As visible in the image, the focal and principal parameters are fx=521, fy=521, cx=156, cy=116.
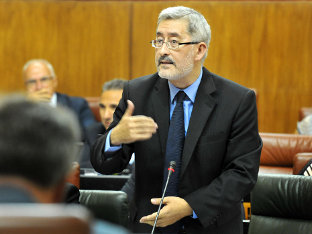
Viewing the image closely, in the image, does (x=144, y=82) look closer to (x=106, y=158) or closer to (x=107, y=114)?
(x=106, y=158)

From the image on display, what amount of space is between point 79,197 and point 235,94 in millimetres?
693

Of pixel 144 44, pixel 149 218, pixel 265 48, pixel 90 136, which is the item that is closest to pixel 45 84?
pixel 90 136

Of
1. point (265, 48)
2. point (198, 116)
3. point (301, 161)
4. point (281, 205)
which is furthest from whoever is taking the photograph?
point (265, 48)

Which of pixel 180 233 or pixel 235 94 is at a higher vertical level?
pixel 235 94

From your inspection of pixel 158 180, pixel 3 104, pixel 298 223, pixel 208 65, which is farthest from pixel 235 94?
pixel 208 65

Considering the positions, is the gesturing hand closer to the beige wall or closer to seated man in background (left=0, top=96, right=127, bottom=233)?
seated man in background (left=0, top=96, right=127, bottom=233)

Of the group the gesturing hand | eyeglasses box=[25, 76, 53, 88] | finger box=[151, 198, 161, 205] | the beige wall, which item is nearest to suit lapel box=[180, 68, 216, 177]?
finger box=[151, 198, 161, 205]

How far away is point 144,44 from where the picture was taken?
207 inches

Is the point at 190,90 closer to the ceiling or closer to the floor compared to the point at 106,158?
closer to the ceiling

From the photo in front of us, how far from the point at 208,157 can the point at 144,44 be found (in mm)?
3717

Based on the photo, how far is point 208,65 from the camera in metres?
5.16

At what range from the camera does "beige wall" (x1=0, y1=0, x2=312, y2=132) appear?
506cm

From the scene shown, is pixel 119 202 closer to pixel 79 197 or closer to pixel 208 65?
pixel 79 197

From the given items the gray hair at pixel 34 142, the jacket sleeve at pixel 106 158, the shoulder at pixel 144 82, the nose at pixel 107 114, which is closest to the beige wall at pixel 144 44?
the nose at pixel 107 114
